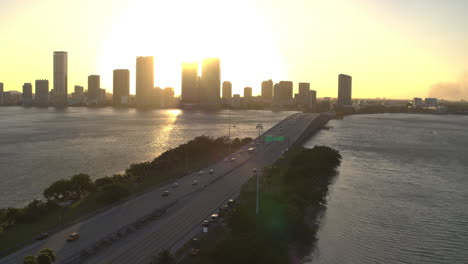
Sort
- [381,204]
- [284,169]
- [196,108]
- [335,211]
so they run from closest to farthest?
1. [335,211]
2. [381,204]
3. [284,169]
4. [196,108]

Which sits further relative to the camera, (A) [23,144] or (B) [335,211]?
(A) [23,144]

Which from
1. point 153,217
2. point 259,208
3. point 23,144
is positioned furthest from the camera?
point 23,144

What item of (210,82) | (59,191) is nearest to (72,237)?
(59,191)

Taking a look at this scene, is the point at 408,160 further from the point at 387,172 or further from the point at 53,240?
the point at 53,240

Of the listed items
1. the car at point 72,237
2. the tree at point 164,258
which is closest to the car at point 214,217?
the tree at point 164,258

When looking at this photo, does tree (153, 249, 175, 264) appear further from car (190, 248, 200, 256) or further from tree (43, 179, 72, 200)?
tree (43, 179, 72, 200)

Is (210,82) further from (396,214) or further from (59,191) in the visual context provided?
(396,214)

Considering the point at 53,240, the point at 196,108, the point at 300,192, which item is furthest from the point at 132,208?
the point at 196,108

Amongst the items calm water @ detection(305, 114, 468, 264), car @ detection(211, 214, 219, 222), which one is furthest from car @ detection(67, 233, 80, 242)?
calm water @ detection(305, 114, 468, 264)
